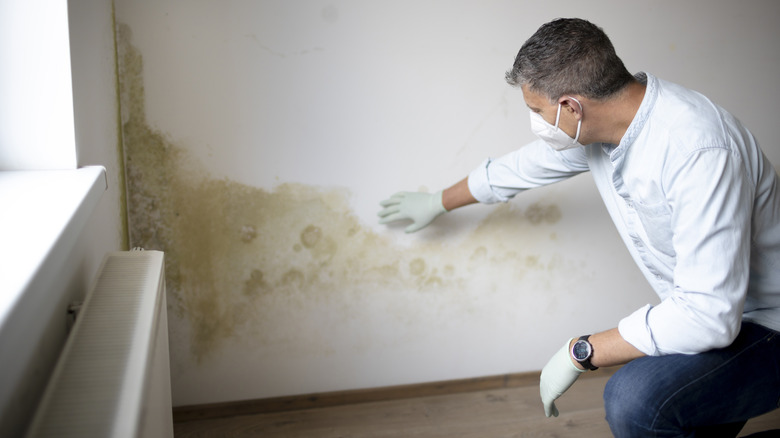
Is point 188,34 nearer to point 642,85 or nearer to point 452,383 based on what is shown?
point 642,85

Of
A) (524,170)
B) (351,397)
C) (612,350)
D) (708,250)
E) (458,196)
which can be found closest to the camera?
(708,250)

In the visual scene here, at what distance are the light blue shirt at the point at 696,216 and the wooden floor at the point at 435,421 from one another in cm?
78

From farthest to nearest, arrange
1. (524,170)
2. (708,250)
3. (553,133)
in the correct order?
(524,170)
(553,133)
(708,250)

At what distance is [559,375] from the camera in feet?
4.49

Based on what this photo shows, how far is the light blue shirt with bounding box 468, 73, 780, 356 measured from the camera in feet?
3.79

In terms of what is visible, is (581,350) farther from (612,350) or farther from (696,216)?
(696,216)

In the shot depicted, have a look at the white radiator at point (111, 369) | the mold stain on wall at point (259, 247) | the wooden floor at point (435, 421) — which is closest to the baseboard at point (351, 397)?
the wooden floor at point (435, 421)

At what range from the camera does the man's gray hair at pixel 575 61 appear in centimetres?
125

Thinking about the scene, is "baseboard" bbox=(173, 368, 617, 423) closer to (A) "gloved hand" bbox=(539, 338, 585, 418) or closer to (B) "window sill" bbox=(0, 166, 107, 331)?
(A) "gloved hand" bbox=(539, 338, 585, 418)

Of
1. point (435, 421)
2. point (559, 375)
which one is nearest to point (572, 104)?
point (559, 375)

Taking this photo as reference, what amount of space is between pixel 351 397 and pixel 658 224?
1207 mm

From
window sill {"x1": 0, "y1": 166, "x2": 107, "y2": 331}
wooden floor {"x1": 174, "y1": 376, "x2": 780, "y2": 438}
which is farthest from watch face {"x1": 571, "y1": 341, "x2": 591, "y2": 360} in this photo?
window sill {"x1": 0, "y1": 166, "x2": 107, "y2": 331}

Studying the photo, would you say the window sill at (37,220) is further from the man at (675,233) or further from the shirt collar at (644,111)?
the shirt collar at (644,111)

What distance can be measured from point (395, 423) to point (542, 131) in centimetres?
111
